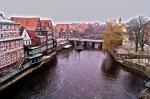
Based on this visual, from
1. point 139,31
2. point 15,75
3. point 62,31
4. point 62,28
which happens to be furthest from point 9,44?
point 62,28

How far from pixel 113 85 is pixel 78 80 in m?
6.29

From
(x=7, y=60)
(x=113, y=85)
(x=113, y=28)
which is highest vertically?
(x=113, y=28)

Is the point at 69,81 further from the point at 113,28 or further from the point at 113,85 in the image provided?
the point at 113,28

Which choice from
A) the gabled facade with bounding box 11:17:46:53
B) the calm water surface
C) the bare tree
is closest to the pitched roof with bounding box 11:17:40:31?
the gabled facade with bounding box 11:17:46:53

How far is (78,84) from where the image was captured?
131ft

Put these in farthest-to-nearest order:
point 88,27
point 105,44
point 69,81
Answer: point 88,27 < point 105,44 < point 69,81

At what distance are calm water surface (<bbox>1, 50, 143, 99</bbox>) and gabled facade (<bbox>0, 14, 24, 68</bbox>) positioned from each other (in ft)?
15.5

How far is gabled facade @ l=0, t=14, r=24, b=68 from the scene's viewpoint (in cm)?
4125

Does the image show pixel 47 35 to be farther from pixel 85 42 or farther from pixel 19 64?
pixel 85 42

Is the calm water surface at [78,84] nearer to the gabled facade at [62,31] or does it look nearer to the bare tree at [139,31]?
the bare tree at [139,31]

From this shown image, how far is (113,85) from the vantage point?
3931cm

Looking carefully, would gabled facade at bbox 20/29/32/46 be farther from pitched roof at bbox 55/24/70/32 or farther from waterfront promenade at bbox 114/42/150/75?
pitched roof at bbox 55/24/70/32

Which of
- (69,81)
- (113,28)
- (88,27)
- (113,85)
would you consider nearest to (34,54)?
(69,81)

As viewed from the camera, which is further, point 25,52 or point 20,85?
point 25,52
